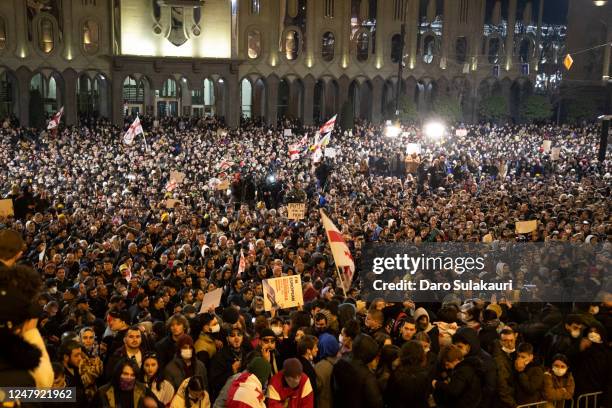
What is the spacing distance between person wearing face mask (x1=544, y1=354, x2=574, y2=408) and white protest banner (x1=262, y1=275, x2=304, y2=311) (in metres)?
3.74

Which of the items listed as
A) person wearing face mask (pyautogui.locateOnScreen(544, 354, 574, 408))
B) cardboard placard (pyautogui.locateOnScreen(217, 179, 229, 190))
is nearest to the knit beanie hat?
person wearing face mask (pyautogui.locateOnScreen(544, 354, 574, 408))

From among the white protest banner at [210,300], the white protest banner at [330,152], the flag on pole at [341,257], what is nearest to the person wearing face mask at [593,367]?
the flag on pole at [341,257]

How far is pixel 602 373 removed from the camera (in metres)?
7.15

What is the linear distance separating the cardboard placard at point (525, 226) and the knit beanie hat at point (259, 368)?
33.6 feet

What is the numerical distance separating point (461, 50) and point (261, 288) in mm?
44717

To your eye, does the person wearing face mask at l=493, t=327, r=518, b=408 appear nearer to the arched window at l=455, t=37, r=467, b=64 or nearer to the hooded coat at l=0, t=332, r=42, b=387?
the hooded coat at l=0, t=332, r=42, b=387

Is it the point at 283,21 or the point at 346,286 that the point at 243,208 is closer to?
the point at 346,286

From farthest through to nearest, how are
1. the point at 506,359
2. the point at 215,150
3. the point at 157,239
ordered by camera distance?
the point at 215,150 → the point at 157,239 → the point at 506,359

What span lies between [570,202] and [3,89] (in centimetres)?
3530

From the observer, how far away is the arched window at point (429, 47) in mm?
50969

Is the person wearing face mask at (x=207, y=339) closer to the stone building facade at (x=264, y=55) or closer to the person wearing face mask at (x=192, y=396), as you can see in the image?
the person wearing face mask at (x=192, y=396)

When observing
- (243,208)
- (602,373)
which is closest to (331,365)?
(602,373)

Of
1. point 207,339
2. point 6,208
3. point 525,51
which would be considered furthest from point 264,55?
point 207,339

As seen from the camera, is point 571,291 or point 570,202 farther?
point 570,202
